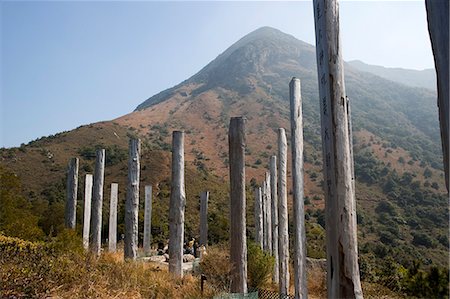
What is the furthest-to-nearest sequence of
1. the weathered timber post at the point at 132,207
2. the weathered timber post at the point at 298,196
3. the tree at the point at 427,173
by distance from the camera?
the tree at the point at 427,173
the weathered timber post at the point at 132,207
the weathered timber post at the point at 298,196

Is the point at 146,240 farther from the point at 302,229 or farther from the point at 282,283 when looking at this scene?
the point at 302,229

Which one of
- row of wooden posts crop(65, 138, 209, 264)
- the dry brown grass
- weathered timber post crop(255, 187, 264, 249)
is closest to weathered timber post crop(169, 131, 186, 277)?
row of wooden posts crop(65, 138, 209, 264)

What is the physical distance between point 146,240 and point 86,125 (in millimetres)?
40906

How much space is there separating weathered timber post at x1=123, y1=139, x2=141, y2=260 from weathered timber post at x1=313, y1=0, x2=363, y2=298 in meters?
7.95

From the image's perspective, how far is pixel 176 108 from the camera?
282 ft

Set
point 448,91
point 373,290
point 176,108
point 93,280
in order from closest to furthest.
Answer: point 448,91 < point 93,280 < point 373,290 < point 176,108

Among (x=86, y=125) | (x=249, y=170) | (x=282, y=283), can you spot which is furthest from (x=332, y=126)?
(x=86, y=125)

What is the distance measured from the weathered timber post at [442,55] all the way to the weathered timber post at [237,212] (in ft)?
16.1

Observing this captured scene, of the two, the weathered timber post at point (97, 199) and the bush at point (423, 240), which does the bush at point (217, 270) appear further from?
the bush at point (423, 240)

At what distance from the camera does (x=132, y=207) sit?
38.4ft

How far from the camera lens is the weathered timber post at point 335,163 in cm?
393

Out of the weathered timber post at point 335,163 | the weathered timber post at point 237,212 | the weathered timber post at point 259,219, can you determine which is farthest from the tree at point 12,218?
the weathered timber post at point 335,163

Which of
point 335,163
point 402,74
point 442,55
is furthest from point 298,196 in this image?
point 402,74

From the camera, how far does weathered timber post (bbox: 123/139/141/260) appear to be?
1134 cm
